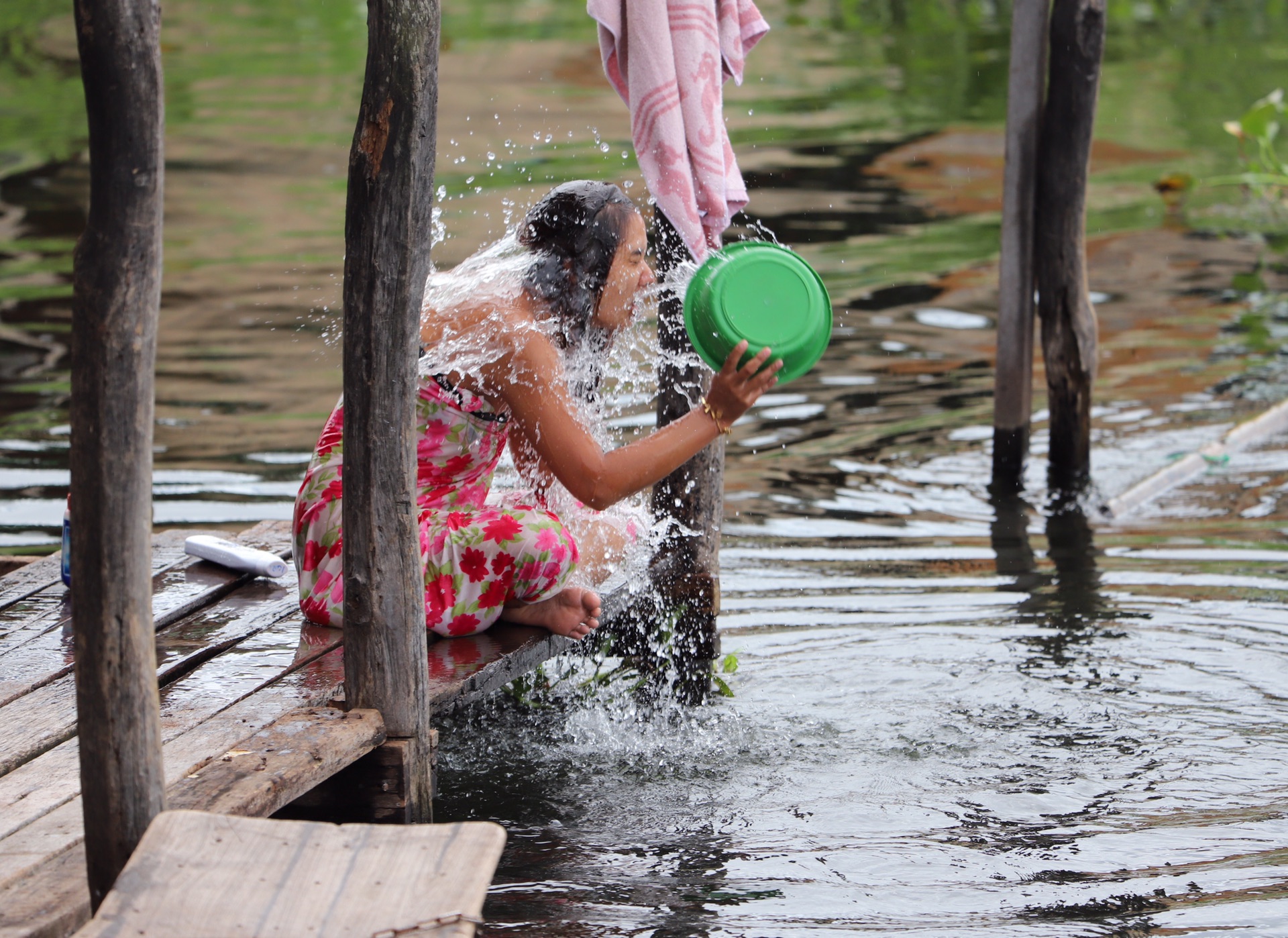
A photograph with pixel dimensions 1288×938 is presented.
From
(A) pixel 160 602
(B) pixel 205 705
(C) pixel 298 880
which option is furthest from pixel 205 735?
(A) pixel 160 602

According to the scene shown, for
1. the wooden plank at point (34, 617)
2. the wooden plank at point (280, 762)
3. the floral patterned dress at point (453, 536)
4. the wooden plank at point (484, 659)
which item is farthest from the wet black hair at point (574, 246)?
the wooden plank at point (34, 617)

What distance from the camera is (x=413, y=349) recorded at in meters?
3.26

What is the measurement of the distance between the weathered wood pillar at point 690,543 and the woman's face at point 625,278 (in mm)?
596

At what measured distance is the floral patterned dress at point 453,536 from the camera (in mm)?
3947

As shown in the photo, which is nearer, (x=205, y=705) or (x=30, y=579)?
(x=205, y=705)

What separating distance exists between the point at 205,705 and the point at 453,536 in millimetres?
753

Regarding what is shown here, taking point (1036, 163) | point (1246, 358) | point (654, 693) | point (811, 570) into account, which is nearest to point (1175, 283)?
point (1246, 358)

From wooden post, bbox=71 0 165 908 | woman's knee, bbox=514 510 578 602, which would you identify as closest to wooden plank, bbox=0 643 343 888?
wooden post, bbox=71 0 165 908

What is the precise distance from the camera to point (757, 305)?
12.3ft

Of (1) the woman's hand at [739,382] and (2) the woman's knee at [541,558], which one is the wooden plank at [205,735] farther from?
(1) the woman's hand at [739,382]

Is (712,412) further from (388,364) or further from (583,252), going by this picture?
(388,364)

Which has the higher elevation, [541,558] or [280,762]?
[541,558]

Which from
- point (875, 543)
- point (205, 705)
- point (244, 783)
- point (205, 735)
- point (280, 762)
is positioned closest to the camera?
point (244, 783)

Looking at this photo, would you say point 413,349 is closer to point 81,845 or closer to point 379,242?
point 379,242
